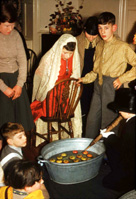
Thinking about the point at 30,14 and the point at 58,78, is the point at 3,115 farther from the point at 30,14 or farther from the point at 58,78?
the point at 30,14

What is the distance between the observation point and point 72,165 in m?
2.14

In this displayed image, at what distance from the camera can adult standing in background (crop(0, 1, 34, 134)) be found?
2404 millimetres

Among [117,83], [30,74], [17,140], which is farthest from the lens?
[30,74]

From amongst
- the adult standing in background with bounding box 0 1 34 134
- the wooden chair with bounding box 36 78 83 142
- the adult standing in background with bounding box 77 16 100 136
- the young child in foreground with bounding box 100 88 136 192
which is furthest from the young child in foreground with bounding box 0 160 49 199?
the adult standing in background with bounding box 77 16 100 136

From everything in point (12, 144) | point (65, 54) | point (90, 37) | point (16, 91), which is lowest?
point (12, 144)

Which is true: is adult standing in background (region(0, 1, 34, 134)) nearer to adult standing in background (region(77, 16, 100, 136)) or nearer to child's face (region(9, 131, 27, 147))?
child's face (region(9, 131, 27, 147))

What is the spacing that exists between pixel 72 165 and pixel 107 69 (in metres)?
1.01

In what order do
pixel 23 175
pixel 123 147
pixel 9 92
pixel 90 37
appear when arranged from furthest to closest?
pixel 90 37 → pixel 9 92 → pixel 123 147 → pixel 23 175

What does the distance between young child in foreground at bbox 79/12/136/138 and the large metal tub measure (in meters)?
0.32

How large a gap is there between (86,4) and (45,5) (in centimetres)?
78

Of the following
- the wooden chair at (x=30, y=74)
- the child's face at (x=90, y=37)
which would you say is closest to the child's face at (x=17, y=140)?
the child's face at (x=90, y=37)

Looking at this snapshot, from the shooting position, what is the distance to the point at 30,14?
17.0 ft

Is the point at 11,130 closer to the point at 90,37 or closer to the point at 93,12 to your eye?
the point at 90,37

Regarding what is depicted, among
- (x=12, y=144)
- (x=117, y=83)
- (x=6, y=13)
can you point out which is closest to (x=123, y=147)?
(x=117, y=83)
